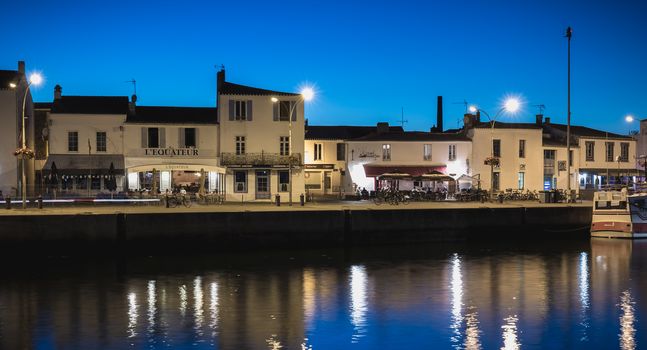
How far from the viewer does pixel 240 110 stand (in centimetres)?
5475

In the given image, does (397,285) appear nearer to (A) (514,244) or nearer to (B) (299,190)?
(A) (514,244)

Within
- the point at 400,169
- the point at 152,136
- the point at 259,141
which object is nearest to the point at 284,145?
the point at 259,141

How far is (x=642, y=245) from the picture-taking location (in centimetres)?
4062

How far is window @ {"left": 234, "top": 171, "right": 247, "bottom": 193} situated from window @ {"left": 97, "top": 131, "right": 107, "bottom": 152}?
33.4 ft

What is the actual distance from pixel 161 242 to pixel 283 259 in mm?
6190

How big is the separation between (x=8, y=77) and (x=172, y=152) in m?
13.6

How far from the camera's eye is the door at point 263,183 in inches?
2147

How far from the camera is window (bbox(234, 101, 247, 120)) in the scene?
54688 mm

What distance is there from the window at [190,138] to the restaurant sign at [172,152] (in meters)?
0.45

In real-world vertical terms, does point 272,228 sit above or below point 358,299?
above

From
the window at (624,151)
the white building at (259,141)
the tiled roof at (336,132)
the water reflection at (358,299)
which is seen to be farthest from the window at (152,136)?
the window at (624,151)

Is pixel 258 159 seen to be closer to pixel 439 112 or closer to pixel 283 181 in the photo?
pixel 283 181

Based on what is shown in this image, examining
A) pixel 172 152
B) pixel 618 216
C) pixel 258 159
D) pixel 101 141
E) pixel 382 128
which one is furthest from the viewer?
pixel 382 128

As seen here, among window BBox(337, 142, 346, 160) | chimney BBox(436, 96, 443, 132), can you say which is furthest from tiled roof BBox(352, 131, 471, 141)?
chimney BBox(436, 96, 443, 132)
